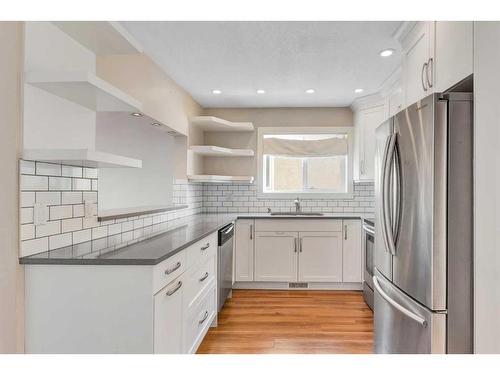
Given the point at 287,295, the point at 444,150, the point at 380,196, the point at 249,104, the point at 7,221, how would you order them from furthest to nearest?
the point at 249,104 → the point at 287,295 → the point at 380,196 → the point at 444,150 → the point at 7,221

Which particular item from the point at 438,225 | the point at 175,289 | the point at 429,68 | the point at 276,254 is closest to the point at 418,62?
the point at 429,68

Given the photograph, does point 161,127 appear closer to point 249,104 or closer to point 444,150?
point 249,104

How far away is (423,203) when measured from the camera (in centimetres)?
154

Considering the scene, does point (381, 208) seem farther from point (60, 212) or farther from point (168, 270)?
point (60, 212)

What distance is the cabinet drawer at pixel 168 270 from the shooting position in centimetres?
150

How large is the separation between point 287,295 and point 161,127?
2.24 meters

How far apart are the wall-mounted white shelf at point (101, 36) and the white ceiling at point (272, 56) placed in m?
0.46

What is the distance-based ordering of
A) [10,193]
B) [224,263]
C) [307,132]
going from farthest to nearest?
[307,132]
[224,263]
[10,193]

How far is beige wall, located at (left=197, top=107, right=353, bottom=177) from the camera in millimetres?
4406

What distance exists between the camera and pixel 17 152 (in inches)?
55.7

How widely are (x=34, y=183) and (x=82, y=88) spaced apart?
1.56 ft

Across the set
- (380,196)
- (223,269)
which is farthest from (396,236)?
(223,269)

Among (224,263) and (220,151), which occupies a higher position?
(220,151)

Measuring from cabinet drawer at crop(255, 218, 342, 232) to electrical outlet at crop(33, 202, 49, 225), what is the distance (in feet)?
8.36
